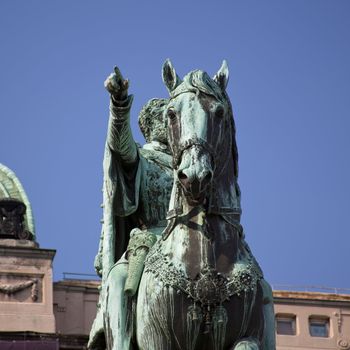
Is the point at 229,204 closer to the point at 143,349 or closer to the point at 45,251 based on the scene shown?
the point at 143,349

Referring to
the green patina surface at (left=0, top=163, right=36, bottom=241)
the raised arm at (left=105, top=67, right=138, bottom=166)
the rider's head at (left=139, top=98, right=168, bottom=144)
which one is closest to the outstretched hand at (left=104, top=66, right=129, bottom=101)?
the raised arm at (left=105, top=67, right=138, bottom=166)

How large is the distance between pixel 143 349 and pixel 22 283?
62.1 m

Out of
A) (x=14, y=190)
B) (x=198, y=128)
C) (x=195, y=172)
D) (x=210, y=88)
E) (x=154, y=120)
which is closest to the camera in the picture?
(x=195, y=172)

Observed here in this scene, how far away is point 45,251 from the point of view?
3140 inches

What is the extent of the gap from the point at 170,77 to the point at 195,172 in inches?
57.4

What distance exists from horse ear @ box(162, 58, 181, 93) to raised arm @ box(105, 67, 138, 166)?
0.36m

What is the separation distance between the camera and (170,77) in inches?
697

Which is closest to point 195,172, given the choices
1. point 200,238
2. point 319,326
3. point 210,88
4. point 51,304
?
point 200,238

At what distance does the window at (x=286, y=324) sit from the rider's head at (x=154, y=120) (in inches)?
2469

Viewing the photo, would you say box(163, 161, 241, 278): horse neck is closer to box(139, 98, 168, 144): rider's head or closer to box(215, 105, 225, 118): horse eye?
box(215, 105, 225, 118): horse eye

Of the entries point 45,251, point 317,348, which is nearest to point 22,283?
point 45,251

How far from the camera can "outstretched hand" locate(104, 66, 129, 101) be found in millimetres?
17609

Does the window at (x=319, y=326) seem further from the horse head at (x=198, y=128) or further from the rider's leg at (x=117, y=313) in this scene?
the horse head at (x=198, y=128)

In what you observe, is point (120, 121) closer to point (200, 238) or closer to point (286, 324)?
point (200, 238)
